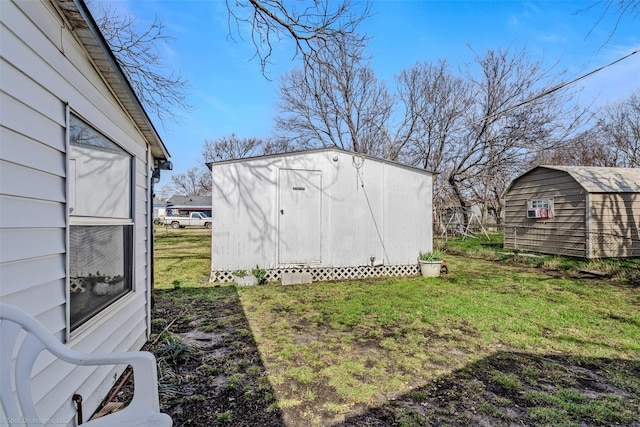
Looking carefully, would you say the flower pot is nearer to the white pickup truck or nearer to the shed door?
the shed door

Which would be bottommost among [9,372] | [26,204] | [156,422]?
[156,422]

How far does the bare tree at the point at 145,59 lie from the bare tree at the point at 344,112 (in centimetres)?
1161

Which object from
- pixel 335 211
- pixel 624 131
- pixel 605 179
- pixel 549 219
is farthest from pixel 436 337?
pixel 624 131

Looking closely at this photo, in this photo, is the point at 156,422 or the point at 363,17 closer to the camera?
the point at 156,422

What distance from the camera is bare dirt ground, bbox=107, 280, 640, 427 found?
2.19 m

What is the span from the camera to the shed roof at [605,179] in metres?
8.90

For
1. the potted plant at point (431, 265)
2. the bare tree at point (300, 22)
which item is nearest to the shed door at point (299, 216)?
the potted plant at point (431, 265)

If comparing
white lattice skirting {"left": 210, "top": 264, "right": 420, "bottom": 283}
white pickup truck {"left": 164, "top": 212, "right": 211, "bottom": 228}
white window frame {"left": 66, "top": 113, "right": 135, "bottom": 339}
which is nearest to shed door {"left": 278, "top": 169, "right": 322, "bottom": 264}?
white lattice skirting {"left": 210, "top": 264, "right": 420, "bottom": 283}

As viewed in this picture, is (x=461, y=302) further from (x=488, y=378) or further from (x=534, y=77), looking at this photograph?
(x=534, y=77)

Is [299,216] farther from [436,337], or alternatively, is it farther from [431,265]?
[436,337]

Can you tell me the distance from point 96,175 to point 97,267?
27.5 inches

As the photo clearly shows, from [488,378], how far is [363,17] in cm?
468

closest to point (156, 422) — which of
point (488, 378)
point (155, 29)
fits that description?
point (488, 378)

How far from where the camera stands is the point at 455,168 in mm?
16938
